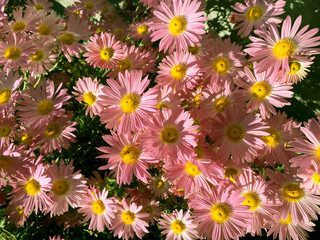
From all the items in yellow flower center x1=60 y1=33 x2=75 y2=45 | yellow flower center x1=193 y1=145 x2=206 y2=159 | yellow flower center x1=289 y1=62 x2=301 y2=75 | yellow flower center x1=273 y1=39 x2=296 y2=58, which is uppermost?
yellow flower center x1=289 y1=62 x2=301 y2=75

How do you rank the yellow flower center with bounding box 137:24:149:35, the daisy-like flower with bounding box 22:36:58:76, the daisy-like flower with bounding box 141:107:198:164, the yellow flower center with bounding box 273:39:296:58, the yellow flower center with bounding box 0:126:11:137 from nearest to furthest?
the daisy-like flower with bounding box 141:107:198:164 → the yellow flower center with bounding box 273:39:296:58 → the yellow flower center with bounding box 0:126:11:137 → the daisy-like flower with bounding box 22:36:58:76 → the yellow flower center with bounding box 137:24:149:35

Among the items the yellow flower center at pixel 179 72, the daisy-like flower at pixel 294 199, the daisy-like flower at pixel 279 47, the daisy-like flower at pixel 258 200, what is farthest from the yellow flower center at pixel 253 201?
the yellow flower center at pixel 179 72

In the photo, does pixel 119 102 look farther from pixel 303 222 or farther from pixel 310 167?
pixel 303 222

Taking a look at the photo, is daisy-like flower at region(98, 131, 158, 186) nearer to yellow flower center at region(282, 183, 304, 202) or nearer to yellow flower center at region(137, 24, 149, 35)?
yellow flower center at region(282, 183, 304, 202)

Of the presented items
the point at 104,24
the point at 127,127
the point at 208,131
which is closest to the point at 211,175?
the point at 208,131

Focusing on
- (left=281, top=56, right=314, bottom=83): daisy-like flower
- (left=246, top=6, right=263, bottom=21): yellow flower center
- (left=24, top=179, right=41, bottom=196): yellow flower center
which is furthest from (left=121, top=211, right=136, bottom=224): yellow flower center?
(left=246, top=6, right=263, bottom=21): yellow flower center

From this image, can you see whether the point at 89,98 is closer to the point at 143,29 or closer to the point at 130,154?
the point at 130,154
